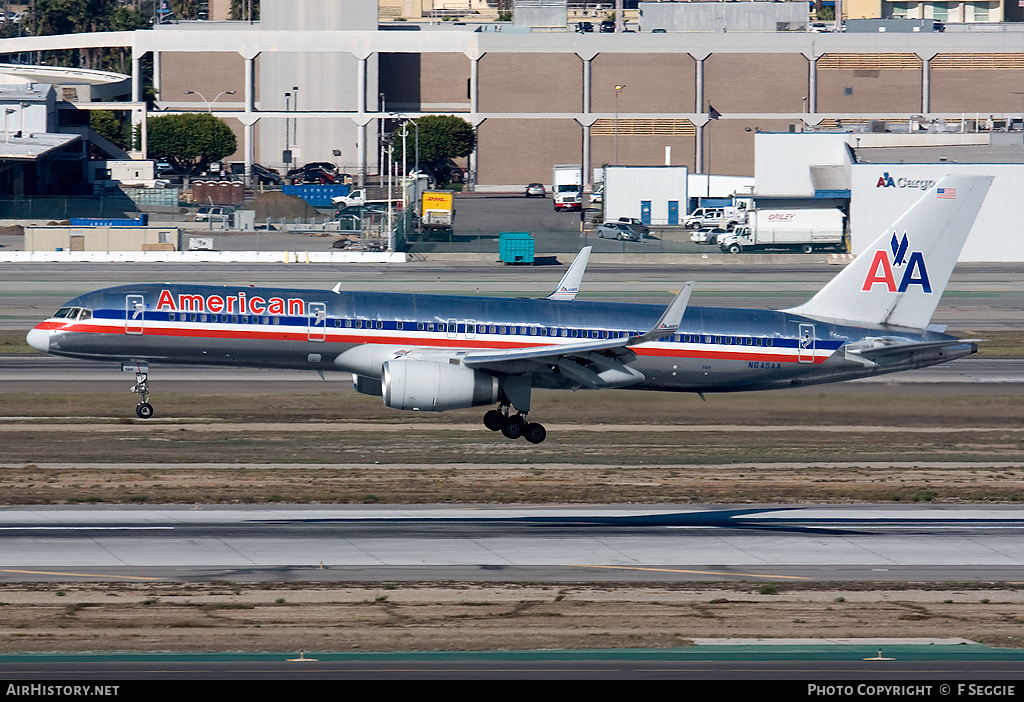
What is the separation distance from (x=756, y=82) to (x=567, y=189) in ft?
131

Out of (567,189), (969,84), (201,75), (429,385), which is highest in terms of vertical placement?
(201,75)

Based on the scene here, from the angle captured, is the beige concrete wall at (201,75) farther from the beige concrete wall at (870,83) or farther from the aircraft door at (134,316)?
the aircraft door at (134,316)

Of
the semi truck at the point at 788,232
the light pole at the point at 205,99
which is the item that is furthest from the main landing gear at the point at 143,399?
the light pole at the point at 205,99

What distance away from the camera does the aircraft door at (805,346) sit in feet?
150

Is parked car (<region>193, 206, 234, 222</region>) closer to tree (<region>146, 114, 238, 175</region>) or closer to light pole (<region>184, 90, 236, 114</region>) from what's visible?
tree (<region>146, 114, 238, 175</region>)

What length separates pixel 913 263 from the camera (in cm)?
4638

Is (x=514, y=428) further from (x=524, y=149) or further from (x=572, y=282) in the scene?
(x=524, y=149)

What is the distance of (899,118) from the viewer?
17912 centimetres

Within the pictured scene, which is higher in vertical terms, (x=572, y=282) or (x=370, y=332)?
(x=572, y=282)

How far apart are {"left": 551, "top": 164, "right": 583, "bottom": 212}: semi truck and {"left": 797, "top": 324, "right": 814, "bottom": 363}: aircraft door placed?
377ft

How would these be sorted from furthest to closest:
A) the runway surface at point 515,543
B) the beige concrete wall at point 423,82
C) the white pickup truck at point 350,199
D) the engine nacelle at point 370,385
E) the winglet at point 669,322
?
1. the beige concrete wall at point 423,82
2. the white pickup truck at point 350,199
3. the engine nacelle at point 370,385
4. the winglet at point 669,322
5. the runway surface at point 515,543

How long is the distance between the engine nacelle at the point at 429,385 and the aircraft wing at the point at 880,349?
14214mm

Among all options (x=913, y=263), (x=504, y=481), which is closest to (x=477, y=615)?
(x=504, y=481)
